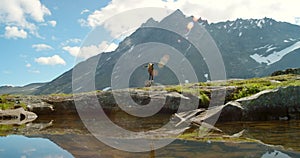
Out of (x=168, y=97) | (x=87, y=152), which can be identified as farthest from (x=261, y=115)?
(x=87, y=152)

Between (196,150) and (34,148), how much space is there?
19.2 feet

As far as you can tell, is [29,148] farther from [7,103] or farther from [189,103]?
[7,103]

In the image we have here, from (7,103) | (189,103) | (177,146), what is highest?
(7,103)

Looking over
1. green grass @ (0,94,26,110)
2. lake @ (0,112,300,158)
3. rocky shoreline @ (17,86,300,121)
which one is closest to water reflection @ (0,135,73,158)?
lake @ (0,112,300,158)

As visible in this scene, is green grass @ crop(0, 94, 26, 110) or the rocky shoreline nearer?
the rocky shoreline

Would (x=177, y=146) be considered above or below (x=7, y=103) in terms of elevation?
below

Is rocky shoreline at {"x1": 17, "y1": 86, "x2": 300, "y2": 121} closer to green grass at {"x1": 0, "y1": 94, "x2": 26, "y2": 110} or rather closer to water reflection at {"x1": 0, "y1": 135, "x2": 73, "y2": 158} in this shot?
green grass at {"x1": 0, "y1": 94, "x2": 26, "y2": 110}

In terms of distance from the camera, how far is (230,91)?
23.3 metres

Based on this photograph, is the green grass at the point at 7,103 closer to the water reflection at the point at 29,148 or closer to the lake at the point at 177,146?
the lake at the point at 177,146

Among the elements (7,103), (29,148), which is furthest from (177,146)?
(7,103)

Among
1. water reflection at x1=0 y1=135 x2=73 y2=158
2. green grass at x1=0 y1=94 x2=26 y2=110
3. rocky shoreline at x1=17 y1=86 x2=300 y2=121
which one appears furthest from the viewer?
green grass at x1=0 y1=94 x2=26 y2=110

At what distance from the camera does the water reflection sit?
10812 millimetres

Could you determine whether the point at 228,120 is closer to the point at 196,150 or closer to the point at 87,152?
the point at 196,150

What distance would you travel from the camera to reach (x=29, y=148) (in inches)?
468
